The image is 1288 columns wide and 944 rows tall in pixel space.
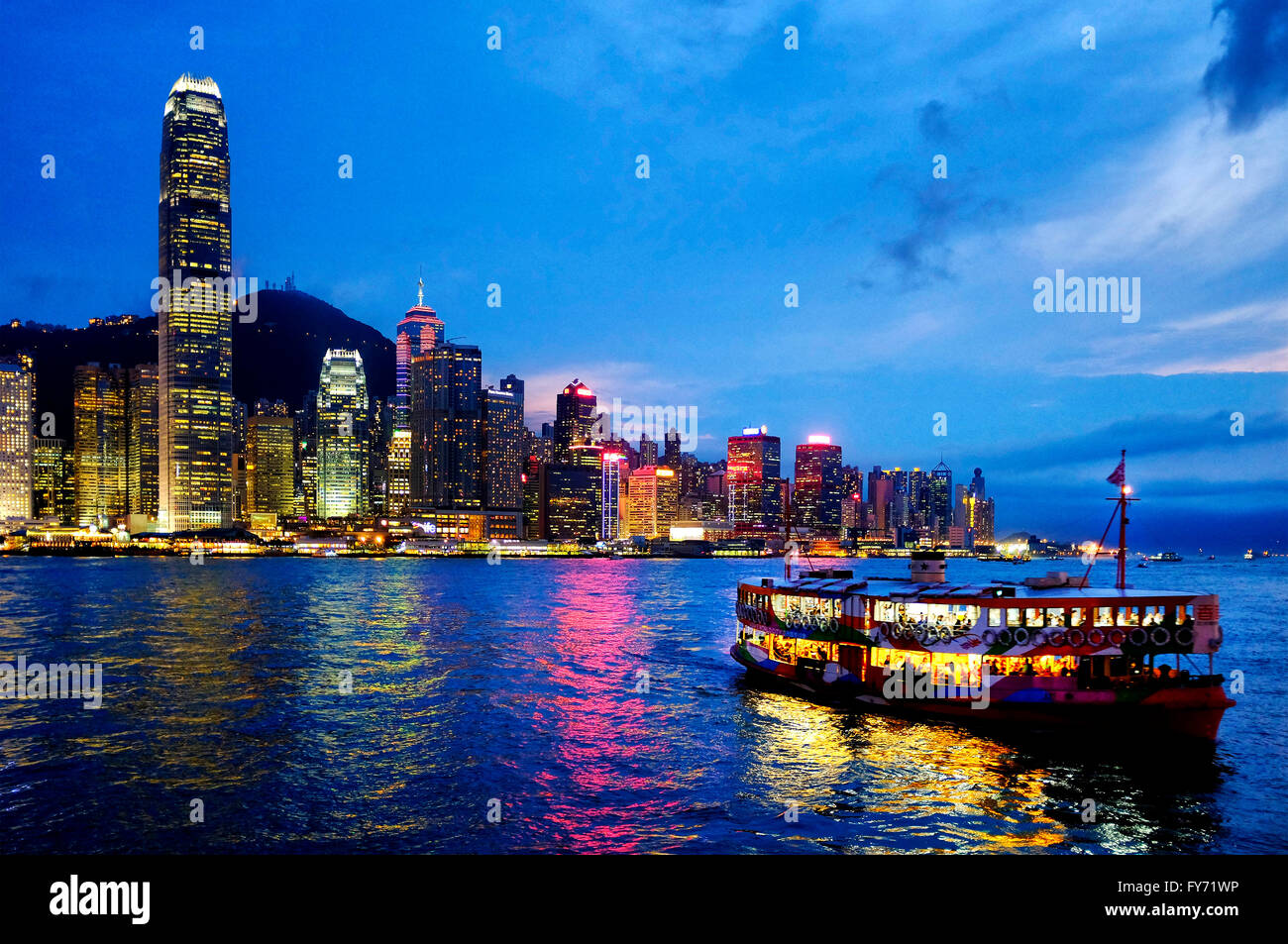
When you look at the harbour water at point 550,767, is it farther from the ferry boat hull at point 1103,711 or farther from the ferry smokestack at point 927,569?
the ferry smokestack at point 927,569

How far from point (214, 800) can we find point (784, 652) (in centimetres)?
2758

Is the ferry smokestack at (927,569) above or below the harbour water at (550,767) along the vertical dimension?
above

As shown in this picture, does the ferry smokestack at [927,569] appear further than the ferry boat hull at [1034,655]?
Yes

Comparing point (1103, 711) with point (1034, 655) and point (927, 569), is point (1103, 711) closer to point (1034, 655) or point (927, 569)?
point (1034, 655)

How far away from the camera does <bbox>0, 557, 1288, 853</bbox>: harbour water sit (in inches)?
914

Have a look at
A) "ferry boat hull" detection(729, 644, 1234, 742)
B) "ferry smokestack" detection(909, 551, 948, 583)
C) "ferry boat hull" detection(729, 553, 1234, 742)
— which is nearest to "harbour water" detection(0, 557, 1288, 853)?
"ferry boat hull" detection(729, 644, 1234, 742)

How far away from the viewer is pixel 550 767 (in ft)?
98.5

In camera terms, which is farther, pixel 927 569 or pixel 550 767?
pixel 927 569

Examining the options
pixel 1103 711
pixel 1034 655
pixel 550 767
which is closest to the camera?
pixel 550 767

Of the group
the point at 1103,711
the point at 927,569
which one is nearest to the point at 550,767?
the point at 1103,711

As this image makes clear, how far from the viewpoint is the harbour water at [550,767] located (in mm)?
23203

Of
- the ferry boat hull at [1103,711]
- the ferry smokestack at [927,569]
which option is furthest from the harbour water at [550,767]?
the ferry smokestack at [927,569]
